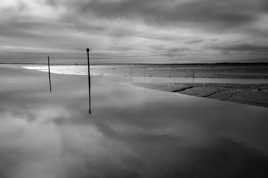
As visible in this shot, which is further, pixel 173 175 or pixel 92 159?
pixel 92 159

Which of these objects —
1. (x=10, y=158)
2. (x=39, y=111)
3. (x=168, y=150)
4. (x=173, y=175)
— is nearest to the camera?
(x=173, y=175)

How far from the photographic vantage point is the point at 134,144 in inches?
220

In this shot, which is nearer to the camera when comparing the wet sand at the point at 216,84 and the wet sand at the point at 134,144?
the wet sand at the point at 134,144

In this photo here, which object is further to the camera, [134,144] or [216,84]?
[216,84]

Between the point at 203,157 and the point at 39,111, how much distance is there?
27.3 ft

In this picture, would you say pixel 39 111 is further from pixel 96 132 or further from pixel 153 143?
pixel 153 143

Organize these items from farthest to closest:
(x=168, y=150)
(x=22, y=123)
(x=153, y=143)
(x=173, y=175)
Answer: (x=22, y=123) → (x=153, y=143) → (x=168, y=150) → (x=173, y=175)

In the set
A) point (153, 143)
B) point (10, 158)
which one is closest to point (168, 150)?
point (153, 143)

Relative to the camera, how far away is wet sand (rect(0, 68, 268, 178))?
13.7 feet

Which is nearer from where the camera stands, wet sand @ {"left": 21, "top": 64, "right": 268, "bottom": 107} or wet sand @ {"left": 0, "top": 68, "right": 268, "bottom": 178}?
wet sand @ {"left": 0, "top": 68, "right": 268, "bottom": 178}

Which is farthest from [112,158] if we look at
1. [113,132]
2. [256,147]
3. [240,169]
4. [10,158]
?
[256,147]

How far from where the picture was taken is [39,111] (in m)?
9.73

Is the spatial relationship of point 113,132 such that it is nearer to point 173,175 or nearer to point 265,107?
point 173,175

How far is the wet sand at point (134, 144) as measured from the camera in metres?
4.19
